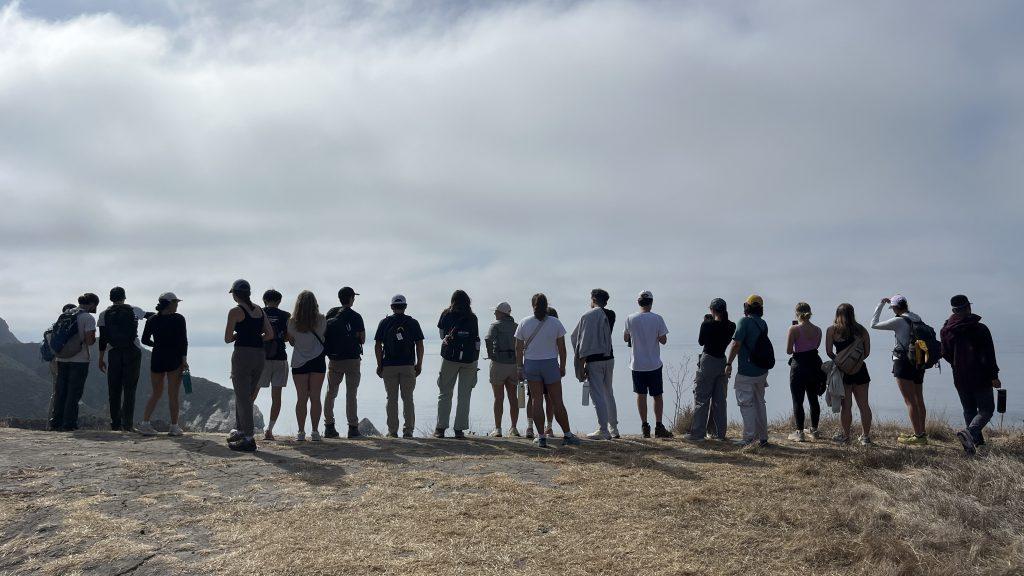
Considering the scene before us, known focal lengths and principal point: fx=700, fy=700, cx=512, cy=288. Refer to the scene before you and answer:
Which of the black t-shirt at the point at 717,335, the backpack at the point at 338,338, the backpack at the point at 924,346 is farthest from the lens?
the backpack at the point at 338,338

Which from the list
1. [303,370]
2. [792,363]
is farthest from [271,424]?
[792,363]

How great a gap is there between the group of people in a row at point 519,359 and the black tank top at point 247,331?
0.05ft

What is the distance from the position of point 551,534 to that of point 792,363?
242 inches

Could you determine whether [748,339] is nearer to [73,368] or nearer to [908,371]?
[908,371]

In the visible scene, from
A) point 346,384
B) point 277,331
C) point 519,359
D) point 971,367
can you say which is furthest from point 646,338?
point 277,331

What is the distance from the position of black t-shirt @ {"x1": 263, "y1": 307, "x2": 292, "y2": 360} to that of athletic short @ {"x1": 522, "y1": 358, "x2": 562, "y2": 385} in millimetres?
3690

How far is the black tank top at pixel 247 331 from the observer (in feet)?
30.7

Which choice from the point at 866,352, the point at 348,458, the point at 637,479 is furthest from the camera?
the point at 866,352

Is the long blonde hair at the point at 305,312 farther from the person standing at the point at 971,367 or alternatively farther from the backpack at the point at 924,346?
the person standing at the point at 971,367

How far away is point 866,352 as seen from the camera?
10086 mm

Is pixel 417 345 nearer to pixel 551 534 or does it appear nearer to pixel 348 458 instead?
pixel 348 458

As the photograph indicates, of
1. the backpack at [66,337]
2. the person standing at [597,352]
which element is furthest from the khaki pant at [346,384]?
the backpack at [66,337]

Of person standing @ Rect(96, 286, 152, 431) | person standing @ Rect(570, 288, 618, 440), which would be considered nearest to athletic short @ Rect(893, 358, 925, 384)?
person standing @ Rect(570, 288, 618, 440)

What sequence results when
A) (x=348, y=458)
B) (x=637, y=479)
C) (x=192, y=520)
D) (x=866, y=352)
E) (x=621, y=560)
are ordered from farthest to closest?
(x=866, y=352) → (x=348, y=458) → (x=637, y=479) → (x=192, y=520) → (x=621, y=560)
